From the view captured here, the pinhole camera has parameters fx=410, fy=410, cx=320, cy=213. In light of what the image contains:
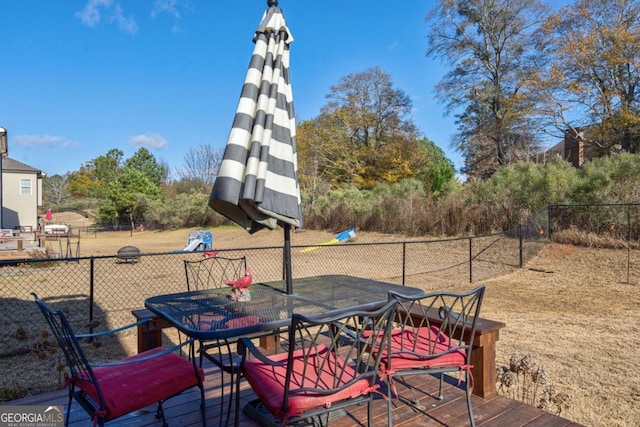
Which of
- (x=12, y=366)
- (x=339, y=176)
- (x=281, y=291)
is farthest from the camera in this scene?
(x=339, y=176)

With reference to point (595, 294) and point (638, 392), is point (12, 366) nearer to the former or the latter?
point (638, 392)

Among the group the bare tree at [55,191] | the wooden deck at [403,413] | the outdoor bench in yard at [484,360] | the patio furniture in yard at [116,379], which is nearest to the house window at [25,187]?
the wooden deck at [403,413]

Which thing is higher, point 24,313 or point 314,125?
point 314,125

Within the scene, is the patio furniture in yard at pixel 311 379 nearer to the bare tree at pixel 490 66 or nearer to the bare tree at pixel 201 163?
the bare tree at pixel 490 66

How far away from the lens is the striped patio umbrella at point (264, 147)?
8.07ft

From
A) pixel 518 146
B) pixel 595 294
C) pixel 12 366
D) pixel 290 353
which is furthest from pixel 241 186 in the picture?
pixel 518 146

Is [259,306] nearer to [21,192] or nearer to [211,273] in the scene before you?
[211,273]

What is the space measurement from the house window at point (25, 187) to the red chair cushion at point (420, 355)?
25.1m

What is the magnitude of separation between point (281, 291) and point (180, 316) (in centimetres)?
93

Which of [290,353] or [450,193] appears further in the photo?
[450,193]

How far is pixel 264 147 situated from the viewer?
252 centimetres

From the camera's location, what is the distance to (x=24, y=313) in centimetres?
603

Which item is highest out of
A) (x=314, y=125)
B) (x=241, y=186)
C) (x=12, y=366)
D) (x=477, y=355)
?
(x=314, y=125)
